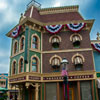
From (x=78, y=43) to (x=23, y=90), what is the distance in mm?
8441

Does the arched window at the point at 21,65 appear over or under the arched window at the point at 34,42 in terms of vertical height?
under

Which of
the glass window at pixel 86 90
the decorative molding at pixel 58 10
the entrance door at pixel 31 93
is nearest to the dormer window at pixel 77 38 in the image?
the glass window at pixel 86 90

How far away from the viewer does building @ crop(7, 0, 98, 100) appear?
1391 cm

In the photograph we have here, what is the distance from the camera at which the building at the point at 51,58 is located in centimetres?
1391

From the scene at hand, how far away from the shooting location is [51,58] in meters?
15.1

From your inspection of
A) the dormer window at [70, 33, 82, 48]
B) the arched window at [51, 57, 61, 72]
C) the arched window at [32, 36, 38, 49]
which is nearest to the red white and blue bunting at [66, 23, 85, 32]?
the dormer window at [70, 33, 82, 48]

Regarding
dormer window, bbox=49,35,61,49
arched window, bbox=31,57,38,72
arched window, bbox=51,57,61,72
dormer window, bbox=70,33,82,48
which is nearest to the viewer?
arched window, bbox=31,57,38,72

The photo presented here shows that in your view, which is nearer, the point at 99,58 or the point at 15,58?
the point at 15,58

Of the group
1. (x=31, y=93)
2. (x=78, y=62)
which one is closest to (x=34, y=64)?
(x=31, y=93)

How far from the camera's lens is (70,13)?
17.9m

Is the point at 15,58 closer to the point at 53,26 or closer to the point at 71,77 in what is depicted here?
the point at 53,26

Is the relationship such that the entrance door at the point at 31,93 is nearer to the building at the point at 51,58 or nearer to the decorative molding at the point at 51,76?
the building at the point at 51,58

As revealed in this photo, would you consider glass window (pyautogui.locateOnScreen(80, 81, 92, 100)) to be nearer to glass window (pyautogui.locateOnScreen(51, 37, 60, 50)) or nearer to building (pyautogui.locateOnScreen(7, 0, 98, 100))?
building (pyautogui.locateOnScreen(7, 0, 98, 100))

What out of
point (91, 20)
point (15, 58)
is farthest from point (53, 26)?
point (15, 58)
